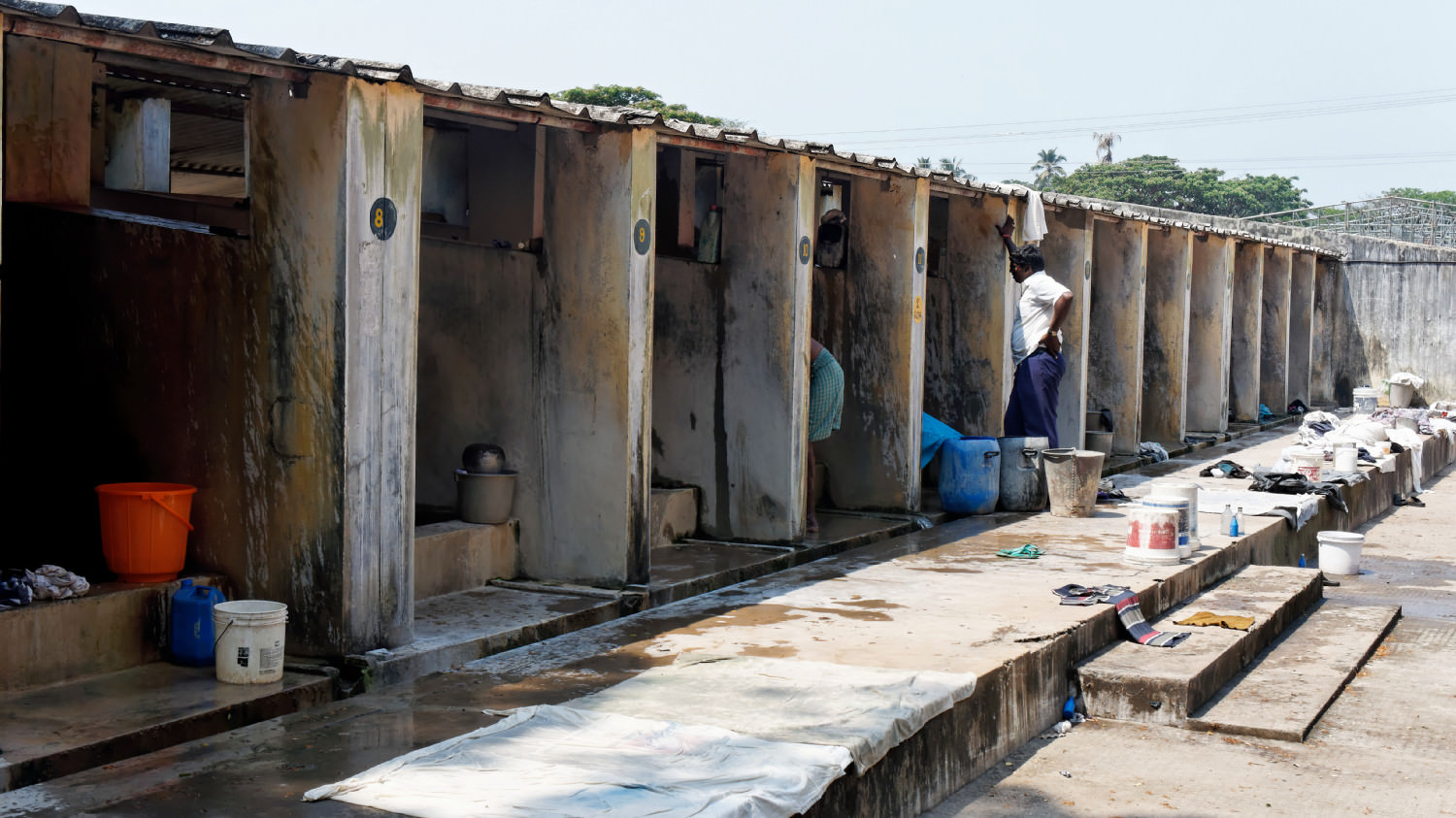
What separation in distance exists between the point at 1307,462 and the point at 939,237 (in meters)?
3.91

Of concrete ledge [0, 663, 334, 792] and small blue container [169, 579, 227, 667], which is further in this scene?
small blue container [169, 579, 227, 667]

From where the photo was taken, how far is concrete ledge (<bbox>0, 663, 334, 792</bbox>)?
446 cm

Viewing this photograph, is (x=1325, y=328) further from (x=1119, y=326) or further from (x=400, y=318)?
(x=400, y=318)

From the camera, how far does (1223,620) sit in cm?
768

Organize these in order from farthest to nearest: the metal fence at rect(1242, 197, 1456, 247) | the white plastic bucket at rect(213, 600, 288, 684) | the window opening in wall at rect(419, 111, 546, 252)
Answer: the metal fence at rect(1242, 197, 1456, 247) < the window opening in wall at rect(419, 111, 546, 252) < the white plastic bucket at rect(213, 600, 288, 684)

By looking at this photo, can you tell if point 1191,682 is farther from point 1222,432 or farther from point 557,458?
point 1222,432

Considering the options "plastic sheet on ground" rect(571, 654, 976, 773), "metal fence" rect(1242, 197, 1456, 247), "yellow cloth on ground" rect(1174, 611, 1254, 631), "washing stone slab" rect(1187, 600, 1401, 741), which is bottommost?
"washing stone slab" rect(1187, 600, 1401, 741)

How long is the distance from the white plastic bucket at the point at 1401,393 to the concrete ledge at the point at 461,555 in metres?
20.4

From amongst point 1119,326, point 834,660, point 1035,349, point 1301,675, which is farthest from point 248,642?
point 1119,326

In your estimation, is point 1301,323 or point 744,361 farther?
point 1301,323

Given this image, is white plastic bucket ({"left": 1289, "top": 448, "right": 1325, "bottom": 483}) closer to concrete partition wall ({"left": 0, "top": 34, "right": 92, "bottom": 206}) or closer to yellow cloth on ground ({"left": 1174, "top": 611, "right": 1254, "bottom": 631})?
yellow cloth on ground ({"left": 1174, "top": 611, "right": 1254, "bottom": 631})

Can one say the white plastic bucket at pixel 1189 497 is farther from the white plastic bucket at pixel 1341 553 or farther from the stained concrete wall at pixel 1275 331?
the stained concrete wall at pixel 1275 331

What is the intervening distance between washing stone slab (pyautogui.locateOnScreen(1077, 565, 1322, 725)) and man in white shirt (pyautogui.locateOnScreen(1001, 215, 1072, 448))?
3180mm

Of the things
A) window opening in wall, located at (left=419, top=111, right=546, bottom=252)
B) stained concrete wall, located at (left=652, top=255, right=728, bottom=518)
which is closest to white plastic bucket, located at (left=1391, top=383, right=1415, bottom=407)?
stained concrete wall, located at (left=652, top=255, right=728, bottom=518)
